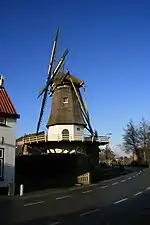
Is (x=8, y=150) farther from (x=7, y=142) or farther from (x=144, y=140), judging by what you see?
(x=144, y=140)

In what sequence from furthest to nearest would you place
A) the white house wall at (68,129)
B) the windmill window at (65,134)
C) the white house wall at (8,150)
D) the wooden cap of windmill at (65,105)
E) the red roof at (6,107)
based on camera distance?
1. the wooden cap of windmill at (65,105)
2. the white house wall at (68,129)
3. the windmill window at (65,134)
4. the red roof at (6,107)
5. the white house wall at (8,150)

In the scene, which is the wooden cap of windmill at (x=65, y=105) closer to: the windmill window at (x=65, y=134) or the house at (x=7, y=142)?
the windmill window at (x=65, y=134)

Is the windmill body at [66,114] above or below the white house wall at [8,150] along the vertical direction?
above

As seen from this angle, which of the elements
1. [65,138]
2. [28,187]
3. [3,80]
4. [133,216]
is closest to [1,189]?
[28,187]

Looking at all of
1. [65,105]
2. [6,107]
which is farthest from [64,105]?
[6,107]

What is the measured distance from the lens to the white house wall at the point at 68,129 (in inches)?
1924

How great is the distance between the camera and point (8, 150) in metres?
28.3

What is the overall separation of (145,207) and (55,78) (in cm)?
3746

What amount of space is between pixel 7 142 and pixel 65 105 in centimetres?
2440

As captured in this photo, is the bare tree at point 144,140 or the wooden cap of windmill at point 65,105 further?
the bare tree at point 144,140

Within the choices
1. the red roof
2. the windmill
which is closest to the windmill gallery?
the windmill

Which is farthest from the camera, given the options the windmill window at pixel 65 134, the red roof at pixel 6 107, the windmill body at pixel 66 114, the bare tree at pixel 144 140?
the bare tree at pixel 144 140

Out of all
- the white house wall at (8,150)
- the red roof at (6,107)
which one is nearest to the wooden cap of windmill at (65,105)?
the red roof at (6,107)

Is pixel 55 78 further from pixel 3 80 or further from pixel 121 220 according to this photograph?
pixel 121 220
